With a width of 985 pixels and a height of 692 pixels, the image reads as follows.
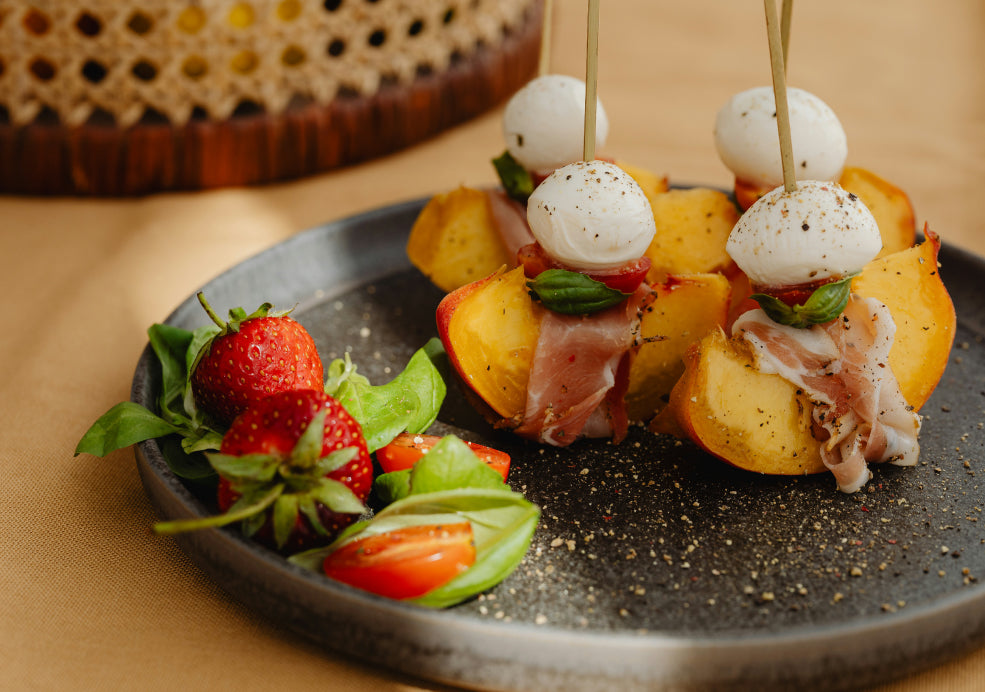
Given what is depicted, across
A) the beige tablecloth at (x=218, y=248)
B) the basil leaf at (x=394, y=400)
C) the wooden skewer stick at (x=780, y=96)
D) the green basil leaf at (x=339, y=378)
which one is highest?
the wooden skewer stick at (x=780, y=96)

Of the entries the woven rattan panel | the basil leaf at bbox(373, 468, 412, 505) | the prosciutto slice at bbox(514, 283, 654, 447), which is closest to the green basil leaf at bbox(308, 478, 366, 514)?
the basil leaf at bbox(373, 468, 412, 505)

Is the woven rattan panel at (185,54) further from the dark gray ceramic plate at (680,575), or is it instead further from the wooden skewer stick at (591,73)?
the wooden skewer stick at (591,73)

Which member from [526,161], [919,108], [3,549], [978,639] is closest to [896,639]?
[978,639]

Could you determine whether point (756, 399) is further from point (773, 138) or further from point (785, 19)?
point (785, 19)

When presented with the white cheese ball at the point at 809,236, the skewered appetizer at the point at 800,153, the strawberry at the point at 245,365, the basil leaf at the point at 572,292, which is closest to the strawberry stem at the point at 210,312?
the strawberry at the point at 245,365

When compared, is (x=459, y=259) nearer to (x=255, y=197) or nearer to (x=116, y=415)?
(x=116, y=415)
